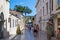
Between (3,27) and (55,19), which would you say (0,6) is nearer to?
(3,27)

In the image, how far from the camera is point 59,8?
19641 millimetres

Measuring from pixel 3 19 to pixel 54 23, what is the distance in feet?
20.0

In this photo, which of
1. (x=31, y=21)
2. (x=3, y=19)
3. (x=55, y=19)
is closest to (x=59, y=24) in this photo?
(x=55, y=19)

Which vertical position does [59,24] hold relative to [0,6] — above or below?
below

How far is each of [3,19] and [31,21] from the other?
55769 millimetres

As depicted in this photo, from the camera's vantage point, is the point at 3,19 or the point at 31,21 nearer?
the point at 3,19

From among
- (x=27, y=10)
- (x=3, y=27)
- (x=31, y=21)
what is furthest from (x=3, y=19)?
(x=27, y=10)

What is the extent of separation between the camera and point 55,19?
20719 millimetres

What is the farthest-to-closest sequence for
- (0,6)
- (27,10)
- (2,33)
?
(27,10), (2,33), (0,6)

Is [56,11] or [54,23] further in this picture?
[54,23]

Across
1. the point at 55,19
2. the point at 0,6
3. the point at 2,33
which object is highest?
the point at 0,6

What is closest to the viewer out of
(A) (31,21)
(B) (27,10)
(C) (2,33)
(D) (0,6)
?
(D) (0,6)

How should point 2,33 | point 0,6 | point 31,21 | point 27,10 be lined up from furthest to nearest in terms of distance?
point 27,10
point 31,21
point 2,33
point 0,6

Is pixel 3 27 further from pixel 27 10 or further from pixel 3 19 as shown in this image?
pixel 27 10
